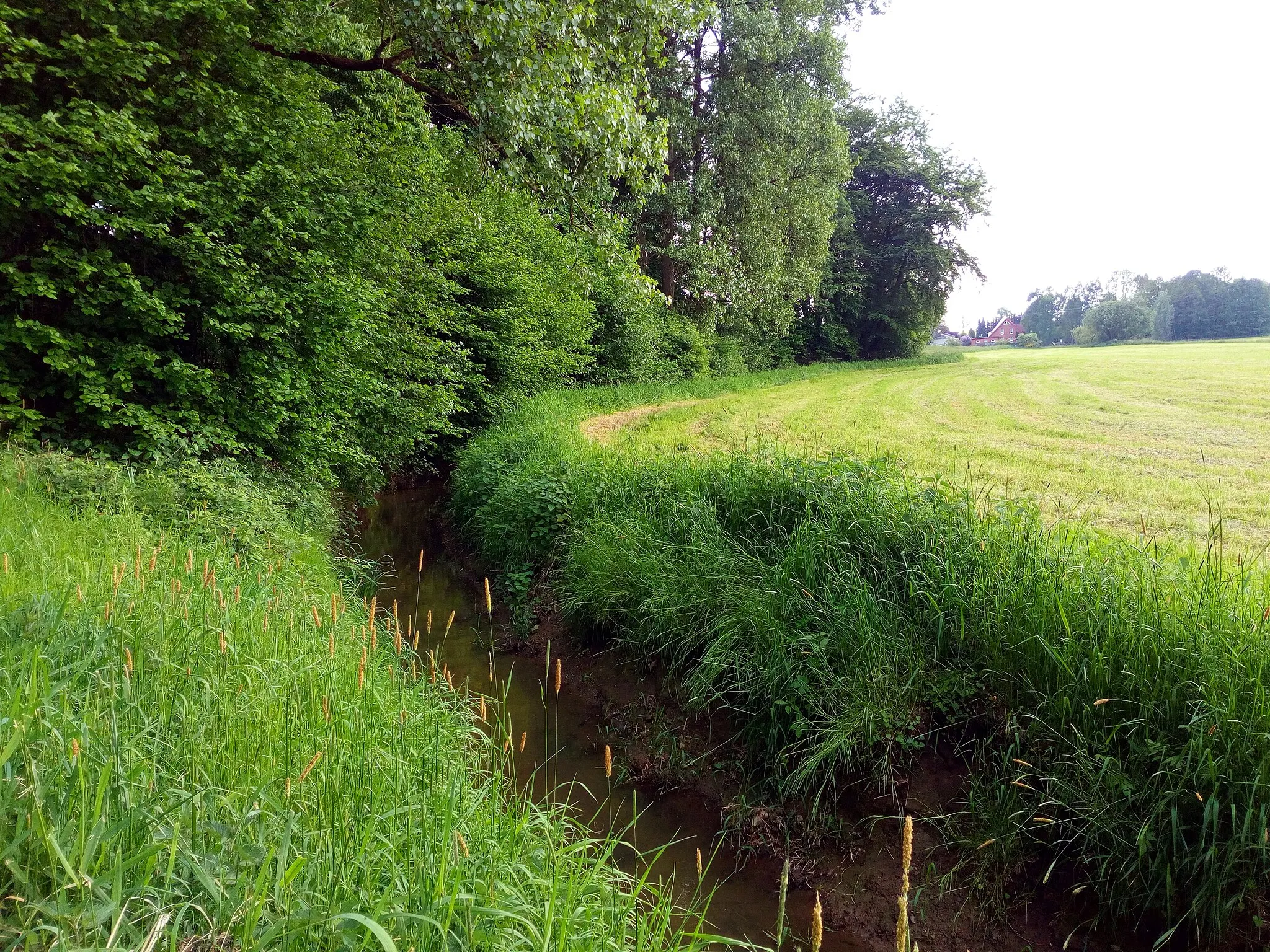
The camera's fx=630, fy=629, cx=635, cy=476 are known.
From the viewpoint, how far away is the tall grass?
2748 millimetres

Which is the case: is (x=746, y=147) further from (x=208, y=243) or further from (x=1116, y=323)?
(x=1116, y=323)

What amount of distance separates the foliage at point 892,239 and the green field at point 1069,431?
1159 cm

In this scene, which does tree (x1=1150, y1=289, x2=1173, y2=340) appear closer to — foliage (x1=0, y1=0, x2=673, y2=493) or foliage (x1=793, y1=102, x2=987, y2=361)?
foliage (x1=793, y1=102, x2=987, y2=361)

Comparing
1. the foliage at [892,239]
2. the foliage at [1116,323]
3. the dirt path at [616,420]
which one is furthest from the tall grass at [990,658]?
the foliage at [1116,323]

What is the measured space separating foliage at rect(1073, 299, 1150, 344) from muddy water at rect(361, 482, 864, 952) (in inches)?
3188

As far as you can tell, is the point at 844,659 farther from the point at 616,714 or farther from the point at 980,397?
the point at 980,397

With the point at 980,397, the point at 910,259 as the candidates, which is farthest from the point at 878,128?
the point at 980,397

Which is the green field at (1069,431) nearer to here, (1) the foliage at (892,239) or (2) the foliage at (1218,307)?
(1) the foliage at (892,239)

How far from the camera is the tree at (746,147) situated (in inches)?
711

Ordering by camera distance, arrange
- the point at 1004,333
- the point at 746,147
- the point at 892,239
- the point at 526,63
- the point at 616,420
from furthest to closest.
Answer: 1. the point at 1004,333
2. the point at 892,239
3. the point at 746,147
4. the point at 616,420
5. the point at 526,63

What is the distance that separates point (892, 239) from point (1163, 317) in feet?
149

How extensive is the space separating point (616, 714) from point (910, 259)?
3665cm

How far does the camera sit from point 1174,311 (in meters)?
59.5

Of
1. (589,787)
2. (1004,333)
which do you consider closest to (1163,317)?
(1004,333)
